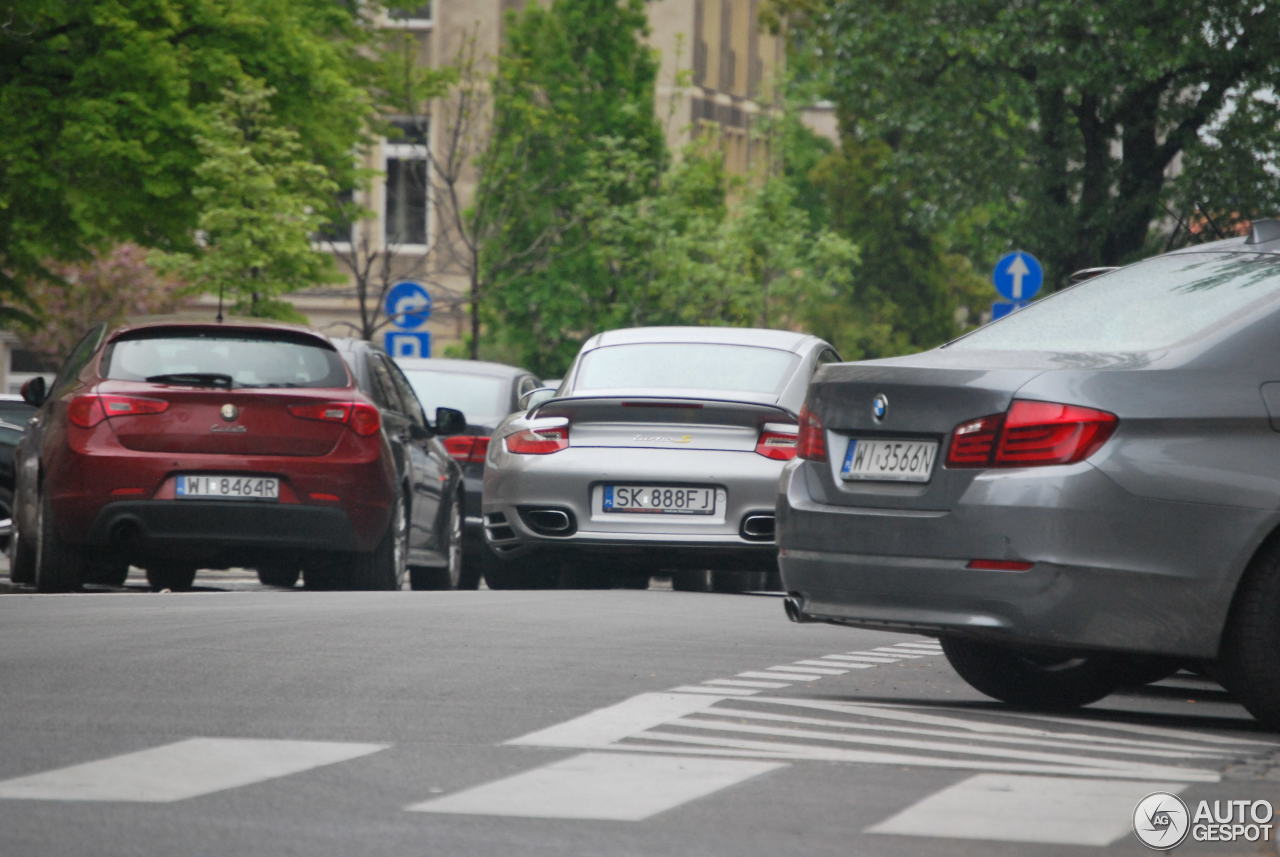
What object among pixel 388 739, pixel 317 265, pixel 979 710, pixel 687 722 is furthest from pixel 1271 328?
pixel 317 265

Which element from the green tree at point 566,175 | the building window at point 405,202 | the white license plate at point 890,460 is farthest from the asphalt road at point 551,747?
the building window at point 405,202

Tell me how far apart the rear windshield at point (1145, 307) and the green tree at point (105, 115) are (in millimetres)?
18548

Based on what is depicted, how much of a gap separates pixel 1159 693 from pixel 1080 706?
85 cm

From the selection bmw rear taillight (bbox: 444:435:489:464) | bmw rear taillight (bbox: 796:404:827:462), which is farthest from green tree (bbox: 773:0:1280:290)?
bmw rear taillight (bbox: 796:404:827:462)

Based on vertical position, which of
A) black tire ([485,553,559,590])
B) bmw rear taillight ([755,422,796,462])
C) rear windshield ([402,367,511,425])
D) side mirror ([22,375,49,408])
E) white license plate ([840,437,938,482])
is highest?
white license plate ([840,437,938,482])

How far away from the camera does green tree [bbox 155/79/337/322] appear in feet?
91.7

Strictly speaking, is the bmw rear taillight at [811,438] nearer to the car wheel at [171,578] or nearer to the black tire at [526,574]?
the black tire at [526,574]

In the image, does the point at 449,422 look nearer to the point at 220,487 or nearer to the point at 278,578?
the point at 220,487

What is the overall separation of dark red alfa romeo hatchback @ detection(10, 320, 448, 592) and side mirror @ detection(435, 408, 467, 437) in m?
2.11

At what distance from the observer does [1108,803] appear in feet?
22.4

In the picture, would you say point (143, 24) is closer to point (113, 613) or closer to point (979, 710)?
point (113, 613)

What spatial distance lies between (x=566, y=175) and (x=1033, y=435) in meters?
39.7

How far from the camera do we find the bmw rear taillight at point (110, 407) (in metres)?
14.7

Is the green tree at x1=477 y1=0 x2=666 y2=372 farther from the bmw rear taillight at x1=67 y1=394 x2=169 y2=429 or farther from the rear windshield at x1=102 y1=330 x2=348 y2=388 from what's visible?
the bmw rear taillight at x1=67 y1=394 x2=169 y2=429
